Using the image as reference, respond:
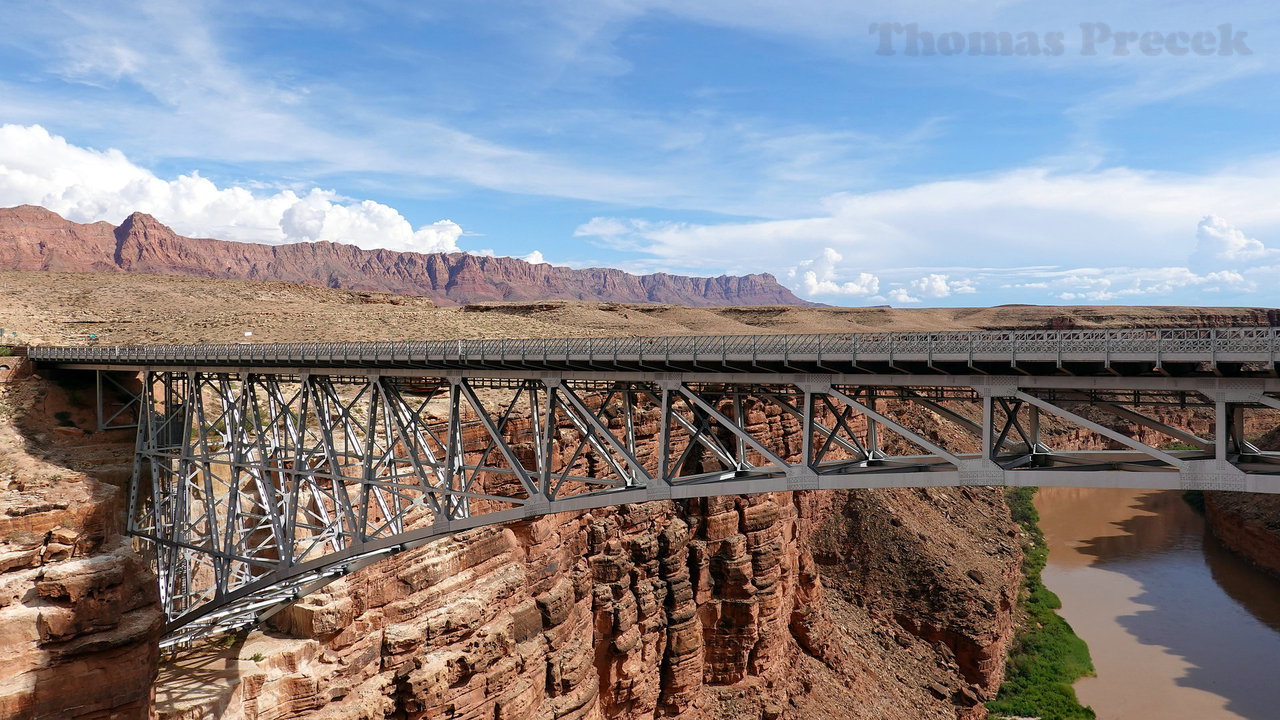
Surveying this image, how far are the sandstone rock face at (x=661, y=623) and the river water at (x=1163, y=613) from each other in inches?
220

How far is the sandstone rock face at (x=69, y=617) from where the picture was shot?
1645 centimetres

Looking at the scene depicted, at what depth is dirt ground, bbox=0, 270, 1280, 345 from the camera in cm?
4469

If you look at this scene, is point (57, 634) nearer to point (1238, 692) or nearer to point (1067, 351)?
point (1067, 351)

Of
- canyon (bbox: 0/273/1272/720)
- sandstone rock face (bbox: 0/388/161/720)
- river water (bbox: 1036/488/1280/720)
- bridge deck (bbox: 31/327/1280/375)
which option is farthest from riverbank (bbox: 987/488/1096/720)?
sandstone rock face (bbox: 0/388/161/720)

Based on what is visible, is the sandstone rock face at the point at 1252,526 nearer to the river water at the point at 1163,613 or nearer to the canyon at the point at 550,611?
the river water at the point at 1163,613

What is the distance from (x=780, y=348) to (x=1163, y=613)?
41.4m

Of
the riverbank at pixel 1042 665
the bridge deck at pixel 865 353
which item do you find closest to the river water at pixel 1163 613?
the riverbank at pixel 1042 665

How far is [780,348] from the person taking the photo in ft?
48.7

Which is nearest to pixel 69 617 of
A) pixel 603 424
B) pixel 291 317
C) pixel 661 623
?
pixel 603 424

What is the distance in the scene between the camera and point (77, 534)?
63.4ft

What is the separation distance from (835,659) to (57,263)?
146374 mm

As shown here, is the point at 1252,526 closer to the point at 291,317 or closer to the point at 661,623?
the point at 661,623

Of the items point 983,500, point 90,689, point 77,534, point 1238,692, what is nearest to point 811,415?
point 90,689

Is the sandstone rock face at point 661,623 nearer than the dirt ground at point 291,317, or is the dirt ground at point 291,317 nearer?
the sandstone rock face at point 661,623
